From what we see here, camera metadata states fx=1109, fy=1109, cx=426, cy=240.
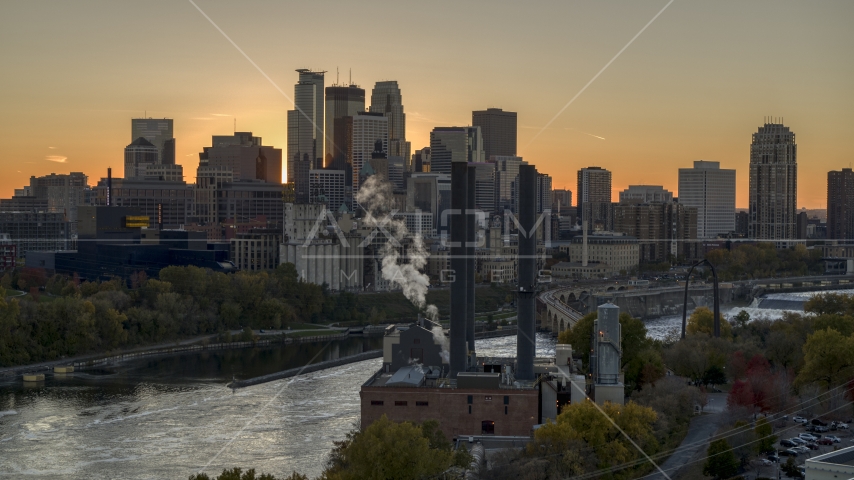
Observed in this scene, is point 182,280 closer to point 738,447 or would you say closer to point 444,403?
point 444,403

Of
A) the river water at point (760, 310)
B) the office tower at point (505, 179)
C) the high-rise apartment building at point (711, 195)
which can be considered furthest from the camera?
the high-rise apartment building at point (711, 195)

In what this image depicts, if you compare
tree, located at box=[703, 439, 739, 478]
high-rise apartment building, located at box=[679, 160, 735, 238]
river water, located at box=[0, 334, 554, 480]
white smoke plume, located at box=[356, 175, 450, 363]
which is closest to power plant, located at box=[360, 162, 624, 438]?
river water, located at box=[0, 334, 554, 480]

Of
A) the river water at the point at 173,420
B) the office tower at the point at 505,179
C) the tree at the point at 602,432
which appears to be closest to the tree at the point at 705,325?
the river water at the point at 173,420

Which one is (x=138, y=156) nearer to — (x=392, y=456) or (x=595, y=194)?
(x=595, y=194)

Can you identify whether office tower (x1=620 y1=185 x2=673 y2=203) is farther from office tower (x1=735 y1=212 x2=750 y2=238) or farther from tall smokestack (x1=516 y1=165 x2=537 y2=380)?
tall smokestack (x1=516 y1=165 x2=537 y2=380)

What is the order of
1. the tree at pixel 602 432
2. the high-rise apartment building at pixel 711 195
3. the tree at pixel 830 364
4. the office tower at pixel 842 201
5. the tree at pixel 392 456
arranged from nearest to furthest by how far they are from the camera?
the tree at pixel 392 456 < the tree at pixel 602 432 < the tree at pixel 830 364 < the office tower at pixel 842 201 < the high-rise apartment building at pixel 711 195

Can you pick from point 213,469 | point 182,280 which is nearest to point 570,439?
point 213,469

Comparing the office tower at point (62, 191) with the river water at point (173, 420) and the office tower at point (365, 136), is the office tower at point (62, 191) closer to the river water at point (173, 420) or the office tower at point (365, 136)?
the office tower at point (365, 136)
